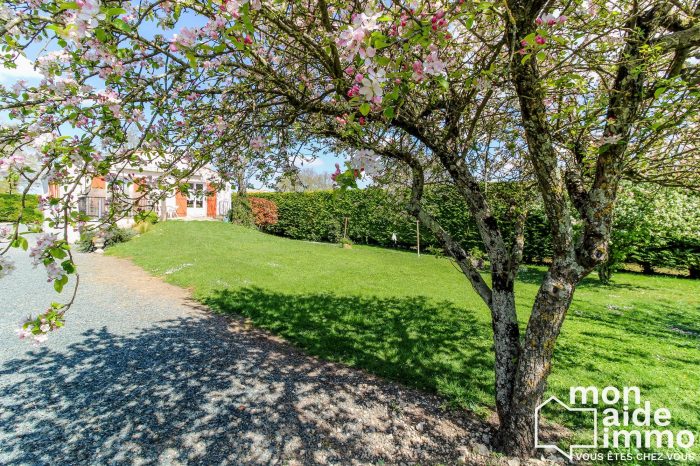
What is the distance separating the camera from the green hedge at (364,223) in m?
13.4

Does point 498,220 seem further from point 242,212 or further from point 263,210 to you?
point 242,212

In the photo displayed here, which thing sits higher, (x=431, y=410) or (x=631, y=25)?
(x=631, y=25)

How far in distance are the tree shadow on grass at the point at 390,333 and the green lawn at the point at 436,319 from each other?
0.06 feet

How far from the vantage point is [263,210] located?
22016mm

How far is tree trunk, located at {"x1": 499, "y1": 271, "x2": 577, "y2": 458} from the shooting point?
2.59 meters

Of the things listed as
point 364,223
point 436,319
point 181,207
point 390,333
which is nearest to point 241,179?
point 390,333

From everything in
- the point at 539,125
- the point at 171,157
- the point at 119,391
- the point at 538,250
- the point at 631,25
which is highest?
the point at 631,25

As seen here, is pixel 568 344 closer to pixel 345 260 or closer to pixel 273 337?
pixel 273 337

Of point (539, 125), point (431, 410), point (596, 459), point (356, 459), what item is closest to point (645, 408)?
point (596, 459)

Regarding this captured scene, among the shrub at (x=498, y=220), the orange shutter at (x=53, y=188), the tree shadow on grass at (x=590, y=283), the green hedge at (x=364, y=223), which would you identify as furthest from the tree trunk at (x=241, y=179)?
the tree shadow on grass at (x=590, y=283)

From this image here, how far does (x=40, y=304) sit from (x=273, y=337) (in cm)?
530

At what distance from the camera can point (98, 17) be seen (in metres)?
1.42

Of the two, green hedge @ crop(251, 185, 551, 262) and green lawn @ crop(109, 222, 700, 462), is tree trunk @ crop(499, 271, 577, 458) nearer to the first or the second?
green lawn @ crop(109, 222, 700, 462)

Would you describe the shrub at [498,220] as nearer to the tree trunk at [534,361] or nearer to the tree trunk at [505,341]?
the tree trunk at [505,341]
